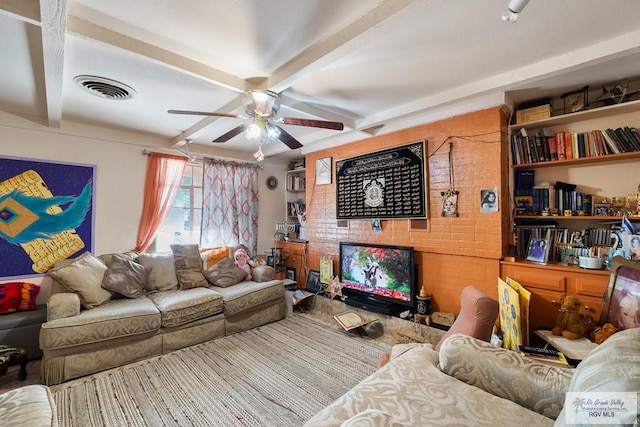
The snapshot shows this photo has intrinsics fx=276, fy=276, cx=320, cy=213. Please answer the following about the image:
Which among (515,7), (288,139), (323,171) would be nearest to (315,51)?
(288,139)

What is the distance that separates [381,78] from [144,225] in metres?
3.34

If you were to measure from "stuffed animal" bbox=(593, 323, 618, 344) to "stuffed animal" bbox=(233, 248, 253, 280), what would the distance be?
132 inches

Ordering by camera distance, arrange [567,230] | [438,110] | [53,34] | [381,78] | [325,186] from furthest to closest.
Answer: [325,186], [438,110], [567,230], [381,78], [53,34]

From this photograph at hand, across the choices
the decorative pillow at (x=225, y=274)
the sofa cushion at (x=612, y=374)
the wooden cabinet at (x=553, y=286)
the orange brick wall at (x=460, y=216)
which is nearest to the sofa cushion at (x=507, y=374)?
the sofa cushion at (x=612, y=374)

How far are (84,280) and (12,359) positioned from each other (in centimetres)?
71

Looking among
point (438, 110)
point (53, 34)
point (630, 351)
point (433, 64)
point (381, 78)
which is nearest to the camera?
point (630, 351)

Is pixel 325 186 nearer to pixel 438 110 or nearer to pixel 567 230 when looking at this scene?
pixel 438 110

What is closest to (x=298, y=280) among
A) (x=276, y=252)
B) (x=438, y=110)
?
(x=276, y=252)

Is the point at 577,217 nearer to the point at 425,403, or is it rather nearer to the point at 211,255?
the point at 425,403

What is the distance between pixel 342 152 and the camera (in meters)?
3.82

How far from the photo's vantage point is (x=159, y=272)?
3.23 m

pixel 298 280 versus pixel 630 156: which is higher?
pixel 630 156

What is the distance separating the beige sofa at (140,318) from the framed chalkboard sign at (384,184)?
146 cm

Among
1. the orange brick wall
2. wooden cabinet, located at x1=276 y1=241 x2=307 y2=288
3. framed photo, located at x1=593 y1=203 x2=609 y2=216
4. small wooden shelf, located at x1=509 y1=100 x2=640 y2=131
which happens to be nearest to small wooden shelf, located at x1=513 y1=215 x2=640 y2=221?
framed photo, located at x1=593 y1=203 x2=609 y2=216
